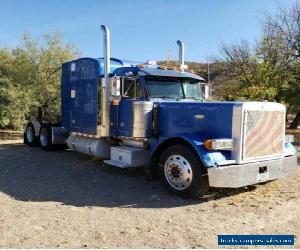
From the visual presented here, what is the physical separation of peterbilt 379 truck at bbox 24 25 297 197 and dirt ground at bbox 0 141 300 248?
43 centimetres

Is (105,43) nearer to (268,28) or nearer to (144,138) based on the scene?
(144,138)

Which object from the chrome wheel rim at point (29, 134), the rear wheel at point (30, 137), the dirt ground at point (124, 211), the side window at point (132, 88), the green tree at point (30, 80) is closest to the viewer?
the dirt ground at point (124, 211)

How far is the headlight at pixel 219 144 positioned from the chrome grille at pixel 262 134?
299mm

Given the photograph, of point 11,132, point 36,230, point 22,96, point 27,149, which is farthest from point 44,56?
point 36,230

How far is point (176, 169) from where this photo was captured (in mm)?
7742

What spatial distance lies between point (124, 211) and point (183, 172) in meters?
1.48

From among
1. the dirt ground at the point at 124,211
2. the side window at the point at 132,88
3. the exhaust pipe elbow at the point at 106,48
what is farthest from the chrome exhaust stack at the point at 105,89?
the dirt ground at the point at 124,211

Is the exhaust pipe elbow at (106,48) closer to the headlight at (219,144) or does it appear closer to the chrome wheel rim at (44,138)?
the headlight at (219,144)

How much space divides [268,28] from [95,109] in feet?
69.8

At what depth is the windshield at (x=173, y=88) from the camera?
9.23 metres

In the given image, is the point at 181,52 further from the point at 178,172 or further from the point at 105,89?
the point at 178,172

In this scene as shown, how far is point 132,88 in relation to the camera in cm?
934

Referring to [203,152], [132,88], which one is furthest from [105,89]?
[203,152]

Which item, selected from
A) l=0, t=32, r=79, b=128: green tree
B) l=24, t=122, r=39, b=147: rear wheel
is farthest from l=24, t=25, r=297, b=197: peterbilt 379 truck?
l=0, t=32, r=79, b=128: green tree
